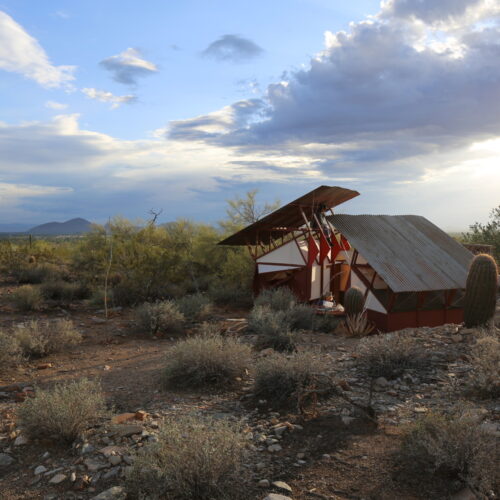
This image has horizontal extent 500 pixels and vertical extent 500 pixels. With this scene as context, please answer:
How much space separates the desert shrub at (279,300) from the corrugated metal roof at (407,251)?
2489 millimetres

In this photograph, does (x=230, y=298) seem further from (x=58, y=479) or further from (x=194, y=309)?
(x=58, y=479)


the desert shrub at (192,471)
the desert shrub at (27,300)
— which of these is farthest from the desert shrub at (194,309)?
the desert shrub at (192,471)

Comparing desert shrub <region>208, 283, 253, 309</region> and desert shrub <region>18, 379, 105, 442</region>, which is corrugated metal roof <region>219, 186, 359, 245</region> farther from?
desert shrub <region>18, 379, 105, 442</region>

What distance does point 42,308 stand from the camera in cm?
1461

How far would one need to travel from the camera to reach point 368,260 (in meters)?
12.1

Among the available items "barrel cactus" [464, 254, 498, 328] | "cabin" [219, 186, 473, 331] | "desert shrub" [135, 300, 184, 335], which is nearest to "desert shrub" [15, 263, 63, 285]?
"cabin" [219, 186, 473, 331]

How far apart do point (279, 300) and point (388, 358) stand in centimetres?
650

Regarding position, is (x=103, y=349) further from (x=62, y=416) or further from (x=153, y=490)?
(x=153, y=490)

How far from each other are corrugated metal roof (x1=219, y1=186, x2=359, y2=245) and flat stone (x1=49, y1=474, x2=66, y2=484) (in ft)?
32.3

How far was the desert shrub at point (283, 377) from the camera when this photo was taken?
590 centimetres

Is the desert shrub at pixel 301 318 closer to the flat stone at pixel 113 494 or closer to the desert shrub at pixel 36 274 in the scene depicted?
A: the flat stone at pixel 113 494

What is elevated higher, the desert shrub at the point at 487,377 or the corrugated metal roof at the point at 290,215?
the corrugated metal roof at the point at 290,215

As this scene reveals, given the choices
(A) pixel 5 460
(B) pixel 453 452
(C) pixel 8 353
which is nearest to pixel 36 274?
(C) pixel 8 353

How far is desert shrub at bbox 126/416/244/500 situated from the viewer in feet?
11.9
